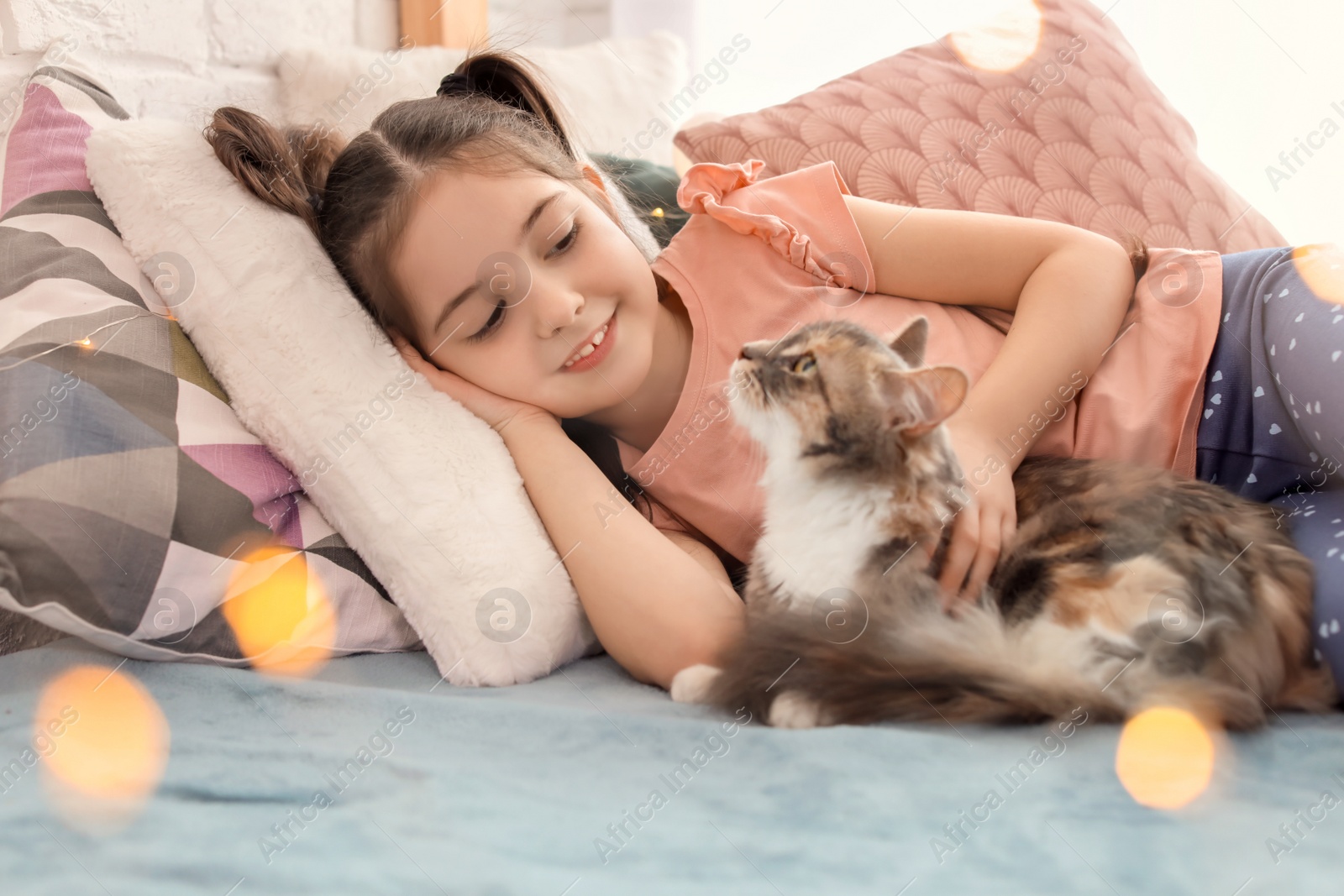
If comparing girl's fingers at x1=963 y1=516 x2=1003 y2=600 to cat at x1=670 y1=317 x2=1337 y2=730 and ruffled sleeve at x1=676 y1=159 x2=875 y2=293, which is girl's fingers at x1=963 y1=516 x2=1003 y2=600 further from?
ruffled sleeve at x1=676 y1=159 x2=875 y2=293

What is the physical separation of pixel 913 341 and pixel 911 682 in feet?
A: 1.39

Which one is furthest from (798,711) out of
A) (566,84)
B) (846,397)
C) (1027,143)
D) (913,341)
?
(566,84)

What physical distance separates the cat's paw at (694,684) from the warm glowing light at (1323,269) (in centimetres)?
86

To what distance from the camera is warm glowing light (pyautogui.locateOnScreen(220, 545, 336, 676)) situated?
0.97 metres

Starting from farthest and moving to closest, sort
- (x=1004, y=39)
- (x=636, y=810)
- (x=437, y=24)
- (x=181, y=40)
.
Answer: (x=437, y=24) → (x=1004, y=39) → (x=181, y=40) → (x=636, y=810)

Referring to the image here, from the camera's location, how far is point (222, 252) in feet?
3.61

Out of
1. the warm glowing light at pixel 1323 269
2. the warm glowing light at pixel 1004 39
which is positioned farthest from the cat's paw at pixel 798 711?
the warm glowing light at pixel 1004 39

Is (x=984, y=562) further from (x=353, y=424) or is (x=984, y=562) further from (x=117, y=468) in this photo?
(x=117, y=468)

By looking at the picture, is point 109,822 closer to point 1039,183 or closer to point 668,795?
point 668,795

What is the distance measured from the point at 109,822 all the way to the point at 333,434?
500 mm

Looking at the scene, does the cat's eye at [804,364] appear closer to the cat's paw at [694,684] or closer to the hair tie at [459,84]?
the cat's paw at [694,684]

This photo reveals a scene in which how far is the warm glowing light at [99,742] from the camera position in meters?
0.69

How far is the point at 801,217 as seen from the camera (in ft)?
4.33

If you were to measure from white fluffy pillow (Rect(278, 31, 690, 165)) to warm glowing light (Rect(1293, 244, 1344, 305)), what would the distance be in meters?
1.12
